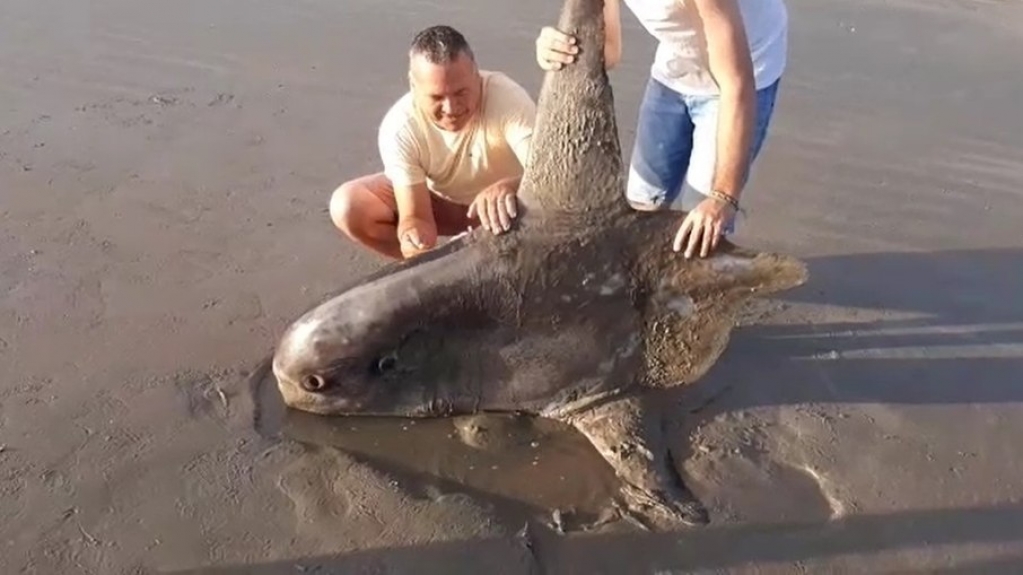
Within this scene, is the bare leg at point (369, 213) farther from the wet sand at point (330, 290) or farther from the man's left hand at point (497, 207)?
the man's left hand at point (497, 207)

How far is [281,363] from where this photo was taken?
4250mm

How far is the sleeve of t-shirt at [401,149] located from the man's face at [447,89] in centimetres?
11

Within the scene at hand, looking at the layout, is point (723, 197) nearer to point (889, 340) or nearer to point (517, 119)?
point (517, 119)

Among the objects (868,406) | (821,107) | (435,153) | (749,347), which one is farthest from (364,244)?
(821,107)

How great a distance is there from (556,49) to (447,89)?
56 cm

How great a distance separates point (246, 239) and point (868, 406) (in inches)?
114

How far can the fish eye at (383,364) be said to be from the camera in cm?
423

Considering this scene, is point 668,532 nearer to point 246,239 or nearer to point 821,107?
point 246,239

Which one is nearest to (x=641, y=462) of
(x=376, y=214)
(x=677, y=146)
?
(x=677, y=146)

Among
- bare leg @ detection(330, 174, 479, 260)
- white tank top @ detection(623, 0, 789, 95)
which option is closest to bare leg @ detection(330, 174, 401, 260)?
bare leg @ detection(330, 174, 479, 260)

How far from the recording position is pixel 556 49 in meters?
3.99

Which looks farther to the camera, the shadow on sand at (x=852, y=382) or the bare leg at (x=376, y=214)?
the bare leg at (x=376, y=214)

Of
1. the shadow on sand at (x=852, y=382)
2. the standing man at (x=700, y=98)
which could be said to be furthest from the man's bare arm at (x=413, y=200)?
the shadow on sand at (x=852, y=382)

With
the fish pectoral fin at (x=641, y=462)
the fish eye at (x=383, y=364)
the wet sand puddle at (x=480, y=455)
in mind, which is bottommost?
the wet sand puddle at (x=480, y=455)
